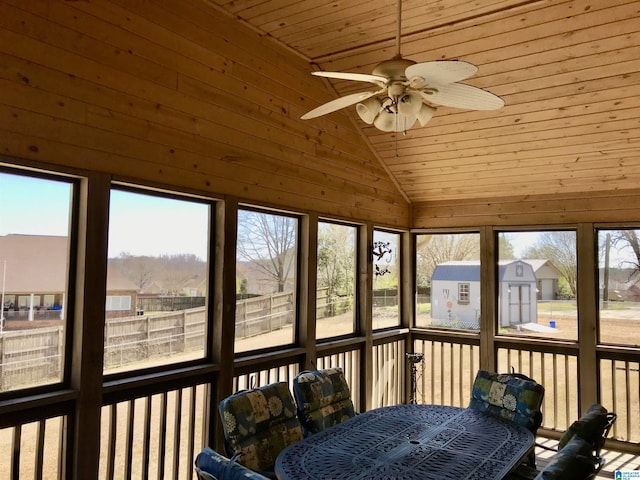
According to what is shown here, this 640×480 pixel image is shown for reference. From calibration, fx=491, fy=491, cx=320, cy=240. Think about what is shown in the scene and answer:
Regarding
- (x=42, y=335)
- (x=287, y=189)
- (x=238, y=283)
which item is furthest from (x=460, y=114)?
(x=42, y=335)

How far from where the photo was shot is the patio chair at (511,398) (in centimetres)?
324

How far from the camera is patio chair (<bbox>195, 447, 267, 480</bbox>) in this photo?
1.62 meters

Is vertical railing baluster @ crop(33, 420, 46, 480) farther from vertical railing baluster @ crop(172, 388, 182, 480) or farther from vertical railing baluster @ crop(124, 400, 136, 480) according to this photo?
vertical railing baluster @ crop(172, 388, 182, 480)

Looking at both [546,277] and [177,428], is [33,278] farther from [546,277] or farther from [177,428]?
[546,277]

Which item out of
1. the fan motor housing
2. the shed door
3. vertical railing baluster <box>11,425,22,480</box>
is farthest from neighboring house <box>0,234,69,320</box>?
the shed door

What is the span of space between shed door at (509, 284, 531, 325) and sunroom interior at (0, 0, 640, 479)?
2 centimetres

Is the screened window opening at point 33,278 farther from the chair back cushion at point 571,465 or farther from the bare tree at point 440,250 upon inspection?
the bare tree at point 440,250

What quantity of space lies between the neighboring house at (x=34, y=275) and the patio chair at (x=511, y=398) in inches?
111

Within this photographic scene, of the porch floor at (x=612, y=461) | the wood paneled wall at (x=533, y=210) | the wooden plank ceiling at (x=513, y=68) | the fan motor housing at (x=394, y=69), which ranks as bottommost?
the porch floor at (x=612, y=461)

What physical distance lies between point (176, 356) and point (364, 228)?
253cm

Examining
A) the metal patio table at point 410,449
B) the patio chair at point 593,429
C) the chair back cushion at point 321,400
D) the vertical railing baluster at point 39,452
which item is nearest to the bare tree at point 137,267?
the vertical railing baluster at point 39,452

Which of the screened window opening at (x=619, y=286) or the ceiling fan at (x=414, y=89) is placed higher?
the ceiling fan at (x=414, y=89)

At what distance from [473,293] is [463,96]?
3.73 m

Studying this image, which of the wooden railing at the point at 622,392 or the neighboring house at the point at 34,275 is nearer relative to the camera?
the neighboring house at the point at 34,275
